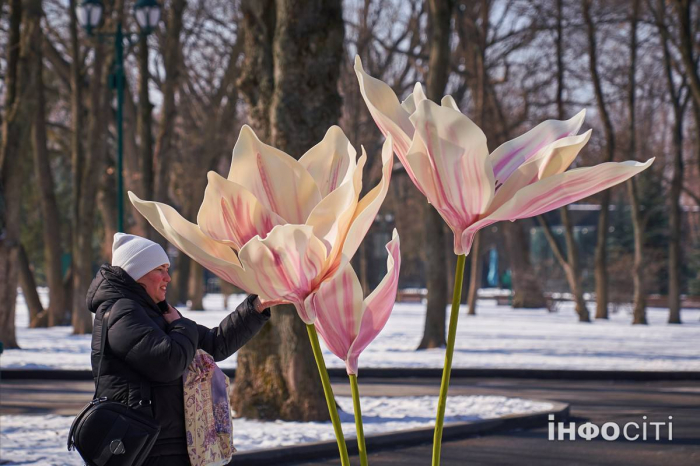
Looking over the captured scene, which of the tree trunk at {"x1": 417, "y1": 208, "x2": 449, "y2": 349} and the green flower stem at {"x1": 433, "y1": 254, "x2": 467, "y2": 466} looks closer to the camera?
the green flower stem at {"x1": 433, "y1": 254, "x2": 467, "y2": 466}

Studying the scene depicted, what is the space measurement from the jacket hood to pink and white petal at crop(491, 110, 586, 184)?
7.00 ft

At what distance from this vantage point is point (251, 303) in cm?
369

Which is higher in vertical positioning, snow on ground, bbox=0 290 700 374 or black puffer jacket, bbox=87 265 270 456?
black puffer jacket, bbox=87 265 270 456

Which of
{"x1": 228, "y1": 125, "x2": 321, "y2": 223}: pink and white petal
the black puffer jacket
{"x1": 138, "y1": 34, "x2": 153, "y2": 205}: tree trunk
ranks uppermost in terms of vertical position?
{"x1": 138, "y1": 34, "x2": 153, "y2": 205}: tree trunk

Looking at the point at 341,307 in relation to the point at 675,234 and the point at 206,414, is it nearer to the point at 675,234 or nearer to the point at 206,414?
the point at 206,414

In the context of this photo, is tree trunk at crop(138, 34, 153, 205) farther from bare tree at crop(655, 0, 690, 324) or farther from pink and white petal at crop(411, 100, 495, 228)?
pink and white petal at crop(411, 100, 495, 228)

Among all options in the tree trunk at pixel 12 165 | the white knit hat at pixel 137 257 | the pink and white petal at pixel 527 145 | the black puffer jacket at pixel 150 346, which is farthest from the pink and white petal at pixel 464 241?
the tree trunk at pixel 12 165

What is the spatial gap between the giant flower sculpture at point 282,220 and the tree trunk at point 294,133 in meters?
7.88

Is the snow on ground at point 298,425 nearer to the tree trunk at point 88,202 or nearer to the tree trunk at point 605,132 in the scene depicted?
the tree trunk at point 88,202

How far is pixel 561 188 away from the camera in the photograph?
7.22ft

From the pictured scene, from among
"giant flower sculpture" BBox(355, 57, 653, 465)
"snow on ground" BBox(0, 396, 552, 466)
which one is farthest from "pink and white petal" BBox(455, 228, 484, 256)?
"snow on ground" BBox(0, 396, 552, 466)

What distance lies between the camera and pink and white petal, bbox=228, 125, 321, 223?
236cm

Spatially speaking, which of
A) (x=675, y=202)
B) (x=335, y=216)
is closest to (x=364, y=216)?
(x=335, y=216)

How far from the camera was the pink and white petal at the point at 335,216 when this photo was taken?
222 cm
